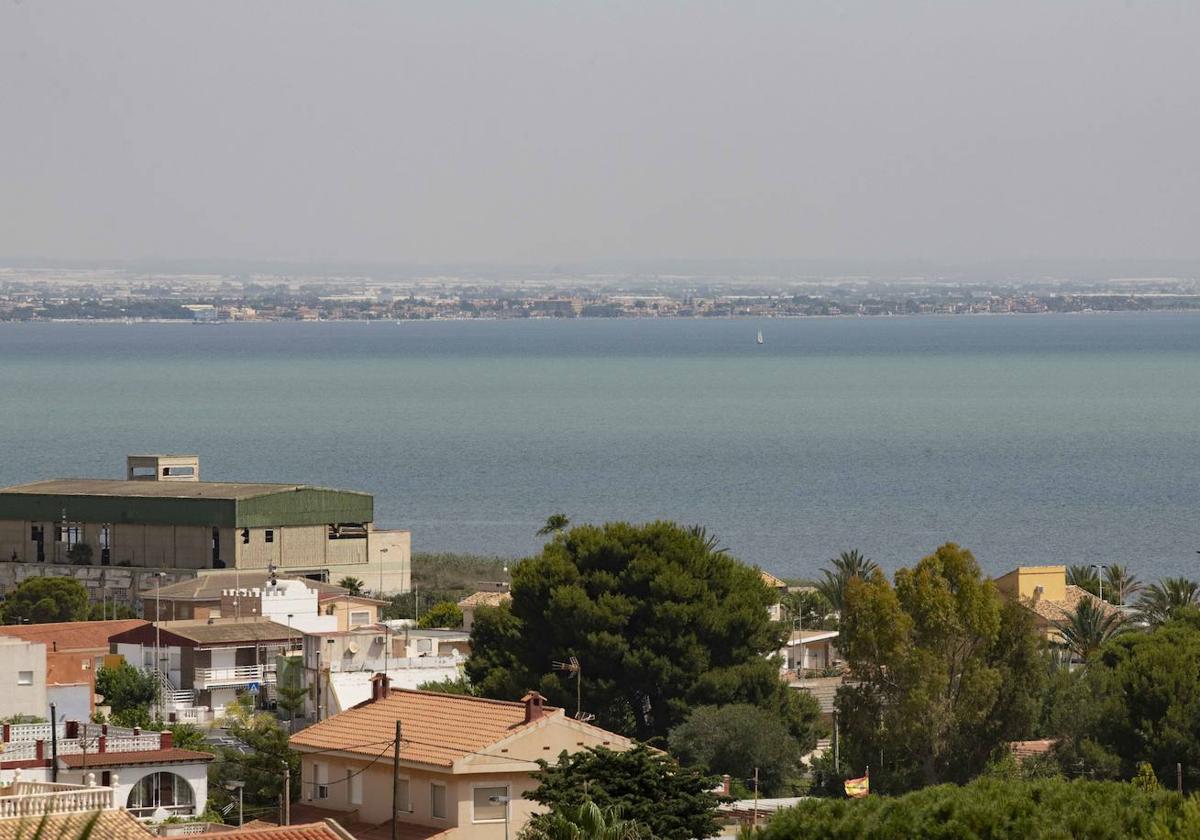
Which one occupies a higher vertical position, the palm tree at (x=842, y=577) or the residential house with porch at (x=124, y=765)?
the residential house with porch at (x=124, y=765)

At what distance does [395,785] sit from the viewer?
24.4 metres

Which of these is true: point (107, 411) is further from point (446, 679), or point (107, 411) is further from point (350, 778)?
point (350, 778)

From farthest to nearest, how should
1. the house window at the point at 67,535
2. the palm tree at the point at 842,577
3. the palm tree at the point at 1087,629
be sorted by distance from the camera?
the house window at the point at 67,535, the palm tree at the point at 842,577, the palm tree at the point at 1087,629

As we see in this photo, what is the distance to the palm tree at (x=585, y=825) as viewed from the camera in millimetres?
21156

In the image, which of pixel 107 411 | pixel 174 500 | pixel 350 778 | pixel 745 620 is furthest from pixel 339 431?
pixel 350 778

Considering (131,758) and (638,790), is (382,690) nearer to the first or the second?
(131,758)

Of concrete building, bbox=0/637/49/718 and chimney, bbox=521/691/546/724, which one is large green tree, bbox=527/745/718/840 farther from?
concrete building, bbox=0/637/49/718

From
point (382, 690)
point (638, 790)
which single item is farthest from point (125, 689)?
point (638, 790)

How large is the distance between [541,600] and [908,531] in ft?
189

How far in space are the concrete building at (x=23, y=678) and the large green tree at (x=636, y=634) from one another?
22.1ft

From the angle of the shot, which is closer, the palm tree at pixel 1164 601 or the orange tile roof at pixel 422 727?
the orange tile roof at pixel 422 727

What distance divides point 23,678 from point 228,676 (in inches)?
335

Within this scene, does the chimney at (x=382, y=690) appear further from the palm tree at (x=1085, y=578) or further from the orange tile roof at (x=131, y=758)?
the palm tree at (x=1085, y=578)

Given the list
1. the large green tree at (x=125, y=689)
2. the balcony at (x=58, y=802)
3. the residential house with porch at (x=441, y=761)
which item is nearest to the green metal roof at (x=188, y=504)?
the large green tree at (x=125, y=689)
